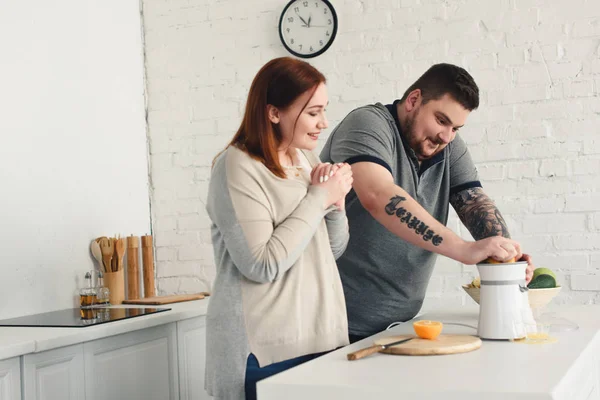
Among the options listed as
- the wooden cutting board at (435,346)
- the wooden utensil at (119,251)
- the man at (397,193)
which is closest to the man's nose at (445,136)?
the man at (397,193)

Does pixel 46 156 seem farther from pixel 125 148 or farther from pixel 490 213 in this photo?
pixel 490 213

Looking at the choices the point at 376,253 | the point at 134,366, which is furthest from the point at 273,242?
the point at 134,366

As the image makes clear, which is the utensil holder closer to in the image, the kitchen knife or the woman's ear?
the woman's ear

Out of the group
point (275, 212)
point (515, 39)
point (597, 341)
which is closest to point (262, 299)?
point (275, 212)

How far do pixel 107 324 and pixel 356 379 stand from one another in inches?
54.5

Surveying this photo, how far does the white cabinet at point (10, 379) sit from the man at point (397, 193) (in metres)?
0.97

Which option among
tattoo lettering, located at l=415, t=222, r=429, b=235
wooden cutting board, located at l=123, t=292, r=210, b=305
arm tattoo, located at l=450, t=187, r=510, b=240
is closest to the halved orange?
tattoo lettering, located at l=415, t=222, r=429, b=235

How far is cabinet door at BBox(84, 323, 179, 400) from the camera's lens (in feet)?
7.97

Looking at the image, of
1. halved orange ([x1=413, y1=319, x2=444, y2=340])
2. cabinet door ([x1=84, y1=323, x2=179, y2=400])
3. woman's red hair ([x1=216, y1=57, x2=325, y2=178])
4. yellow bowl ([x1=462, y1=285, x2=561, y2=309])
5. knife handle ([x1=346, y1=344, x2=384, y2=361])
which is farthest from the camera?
cabinet door ([x1=84, y1=323, x2=179, y2=400])

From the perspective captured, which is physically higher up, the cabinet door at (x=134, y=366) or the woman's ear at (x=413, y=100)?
the woman's ear at (x=413, y=100)

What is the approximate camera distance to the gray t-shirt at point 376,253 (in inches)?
82.7

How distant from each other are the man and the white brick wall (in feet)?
2.62

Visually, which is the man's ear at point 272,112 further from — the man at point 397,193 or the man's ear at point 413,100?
the man's ear at point 413,100

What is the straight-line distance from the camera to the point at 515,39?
3045 mm
